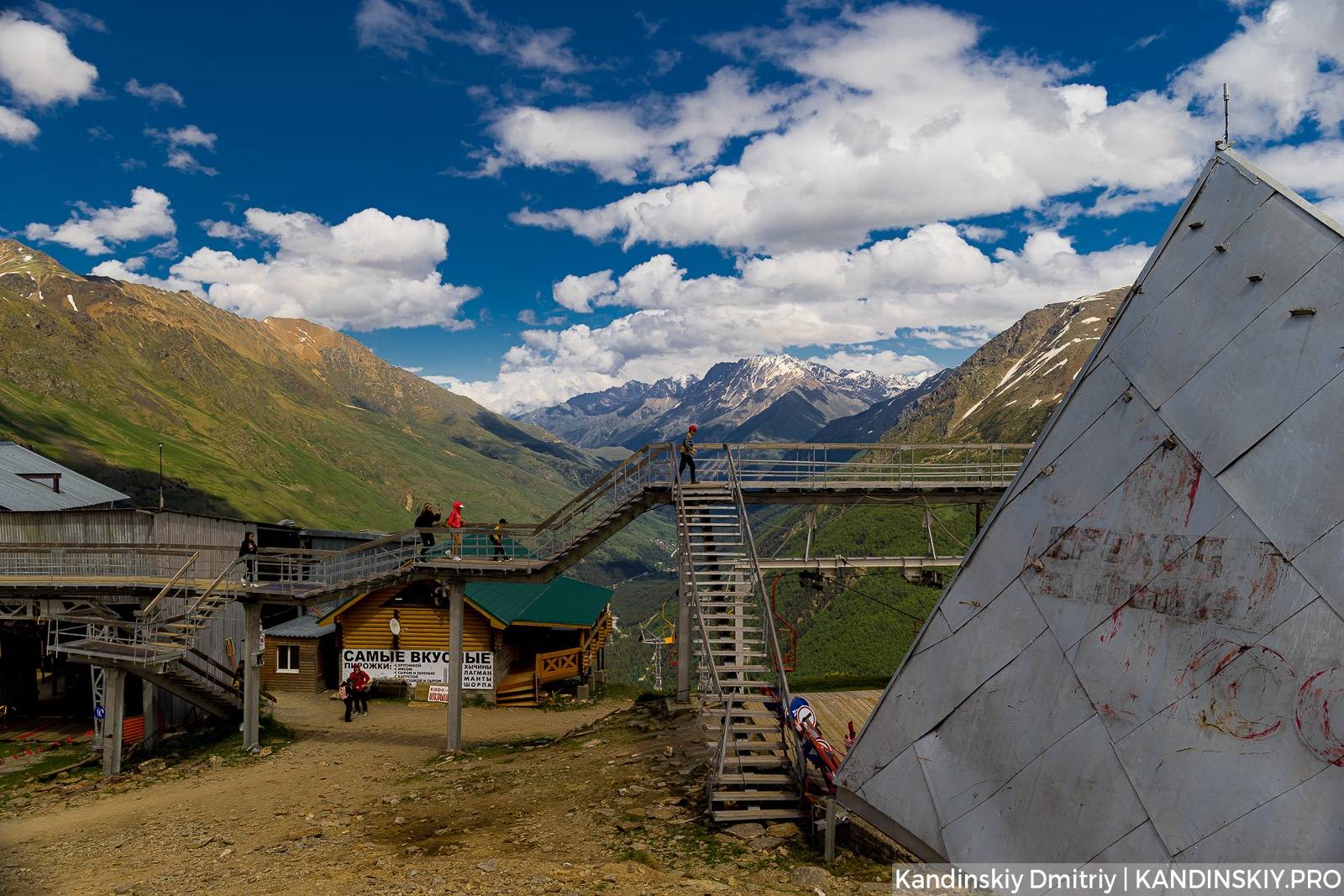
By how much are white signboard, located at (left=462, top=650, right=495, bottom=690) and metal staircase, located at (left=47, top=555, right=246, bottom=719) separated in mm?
11066

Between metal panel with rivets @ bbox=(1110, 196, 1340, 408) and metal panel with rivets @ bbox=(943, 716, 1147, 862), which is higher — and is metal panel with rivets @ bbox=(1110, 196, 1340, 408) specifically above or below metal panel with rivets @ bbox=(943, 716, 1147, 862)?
above

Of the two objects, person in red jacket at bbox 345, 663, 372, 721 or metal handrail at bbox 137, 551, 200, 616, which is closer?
metal handrail at bbox 137, 551, 200, 616

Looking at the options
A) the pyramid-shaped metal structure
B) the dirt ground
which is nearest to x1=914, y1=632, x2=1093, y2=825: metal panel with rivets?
the pyramid-shaped metal structure

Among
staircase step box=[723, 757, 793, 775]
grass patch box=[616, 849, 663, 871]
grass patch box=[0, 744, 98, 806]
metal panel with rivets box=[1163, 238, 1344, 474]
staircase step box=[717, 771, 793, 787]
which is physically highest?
metal panel with rivets box=[1163, 238, 1344, 474]

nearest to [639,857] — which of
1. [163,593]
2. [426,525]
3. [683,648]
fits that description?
[683,648]

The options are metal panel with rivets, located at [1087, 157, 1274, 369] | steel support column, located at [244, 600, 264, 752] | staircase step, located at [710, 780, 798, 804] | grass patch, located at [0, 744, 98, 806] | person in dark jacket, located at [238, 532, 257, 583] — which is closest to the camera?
metal panel with rivets, located at [1087, 157, 1274, 369]

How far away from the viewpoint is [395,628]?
38781mm

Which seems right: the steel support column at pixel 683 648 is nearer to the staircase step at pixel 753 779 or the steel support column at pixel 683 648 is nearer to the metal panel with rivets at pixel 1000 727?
the staircase step at pixel 753 779

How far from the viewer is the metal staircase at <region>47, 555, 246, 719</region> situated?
965 inches

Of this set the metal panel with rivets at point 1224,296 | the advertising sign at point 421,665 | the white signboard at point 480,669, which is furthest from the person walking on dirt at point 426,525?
the metal panel with rivets at point 1224,296

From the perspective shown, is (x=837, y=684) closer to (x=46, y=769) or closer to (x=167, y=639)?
(x=167, y=639)

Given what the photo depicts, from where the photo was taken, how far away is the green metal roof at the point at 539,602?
38844 millimetres

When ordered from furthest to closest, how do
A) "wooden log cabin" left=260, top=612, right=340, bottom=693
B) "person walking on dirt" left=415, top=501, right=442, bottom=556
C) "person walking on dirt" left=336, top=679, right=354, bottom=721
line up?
"wooden log cabin" left=260, top=612, right=340, bottom=693
"person walking on dirt" left=336, top=679, right=354, bottom=721
"person walking on dirt" left=415, top=501, right=442, bottom=556

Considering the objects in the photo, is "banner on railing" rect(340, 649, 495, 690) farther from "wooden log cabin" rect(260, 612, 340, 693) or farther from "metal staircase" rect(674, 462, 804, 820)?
"metal staircase" rect(674, 462, 804, 820)
